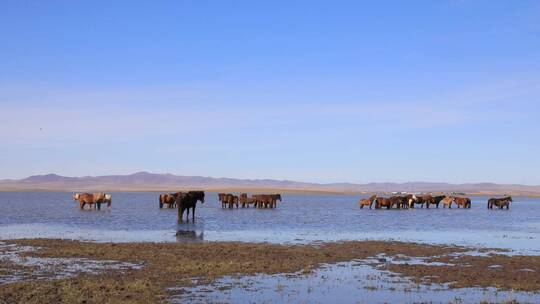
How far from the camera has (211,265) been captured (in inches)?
625

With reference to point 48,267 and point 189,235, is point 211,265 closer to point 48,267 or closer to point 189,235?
point 48,267

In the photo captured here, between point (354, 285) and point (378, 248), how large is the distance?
24.3ft

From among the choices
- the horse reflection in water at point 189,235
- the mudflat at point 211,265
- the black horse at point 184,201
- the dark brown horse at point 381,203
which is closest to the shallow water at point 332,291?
the mudflat at point 211,265

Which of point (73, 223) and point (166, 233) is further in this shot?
point (73, 223)

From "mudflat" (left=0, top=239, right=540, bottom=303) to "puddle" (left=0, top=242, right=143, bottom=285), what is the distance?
0.49ft

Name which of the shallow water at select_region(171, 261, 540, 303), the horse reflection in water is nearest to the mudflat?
the shallow water at select_region(171, 261, 540, 303)

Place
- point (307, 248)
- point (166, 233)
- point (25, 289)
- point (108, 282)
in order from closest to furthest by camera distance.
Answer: point (25, 289)
point (108, 282)
point (307, 248)
point (166, 233)

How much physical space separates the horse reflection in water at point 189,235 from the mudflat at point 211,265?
1.83 meters

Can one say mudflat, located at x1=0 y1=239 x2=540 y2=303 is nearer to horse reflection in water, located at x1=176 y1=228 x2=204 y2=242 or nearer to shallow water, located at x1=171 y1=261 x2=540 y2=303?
shallow water, located at x1=171 y1=261 x2=540 y2=303

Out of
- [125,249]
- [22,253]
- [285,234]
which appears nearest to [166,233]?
[285,234]

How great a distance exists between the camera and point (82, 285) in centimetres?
1274

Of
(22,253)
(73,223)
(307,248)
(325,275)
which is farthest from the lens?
(73,223)

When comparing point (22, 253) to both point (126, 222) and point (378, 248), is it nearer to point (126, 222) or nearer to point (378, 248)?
point (378, 248)

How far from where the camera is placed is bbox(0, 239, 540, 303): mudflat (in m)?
12.3
